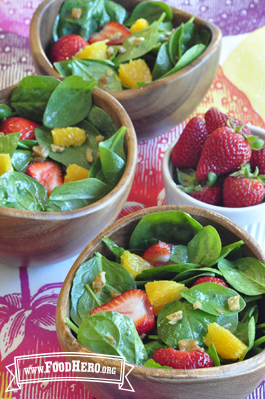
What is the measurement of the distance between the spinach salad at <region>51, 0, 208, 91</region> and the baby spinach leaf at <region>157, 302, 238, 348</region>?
64 centimetres

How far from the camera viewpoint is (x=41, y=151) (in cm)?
94

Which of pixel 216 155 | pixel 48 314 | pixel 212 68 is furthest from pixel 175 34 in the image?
pixel 48 314

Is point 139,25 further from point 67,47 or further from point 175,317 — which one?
point 175,317

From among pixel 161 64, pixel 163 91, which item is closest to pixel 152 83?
pixel 163 91

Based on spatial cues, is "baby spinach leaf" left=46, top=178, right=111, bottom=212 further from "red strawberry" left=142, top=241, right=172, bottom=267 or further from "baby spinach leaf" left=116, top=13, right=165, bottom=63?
"baby spinach leaf" left=116, top=13, right=165, bottom=63

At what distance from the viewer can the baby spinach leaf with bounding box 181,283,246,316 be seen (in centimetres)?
63

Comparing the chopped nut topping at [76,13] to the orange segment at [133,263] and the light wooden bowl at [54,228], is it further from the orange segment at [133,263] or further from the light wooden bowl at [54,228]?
the orange segment at [133,263]

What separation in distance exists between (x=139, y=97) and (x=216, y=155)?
28cm

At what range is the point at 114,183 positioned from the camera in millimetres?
871

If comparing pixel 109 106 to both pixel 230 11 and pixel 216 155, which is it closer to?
pixel 216 155

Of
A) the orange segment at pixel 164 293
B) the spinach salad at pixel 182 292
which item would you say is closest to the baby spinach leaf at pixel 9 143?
the spinach salad at pixel 182 292

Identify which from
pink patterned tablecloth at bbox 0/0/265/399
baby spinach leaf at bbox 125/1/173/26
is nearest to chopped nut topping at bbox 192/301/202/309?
pink patterned tablecloth at bbox 0/0/265/399

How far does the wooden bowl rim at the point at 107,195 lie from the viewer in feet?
2.31

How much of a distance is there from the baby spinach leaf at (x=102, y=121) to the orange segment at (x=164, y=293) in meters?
0.45
